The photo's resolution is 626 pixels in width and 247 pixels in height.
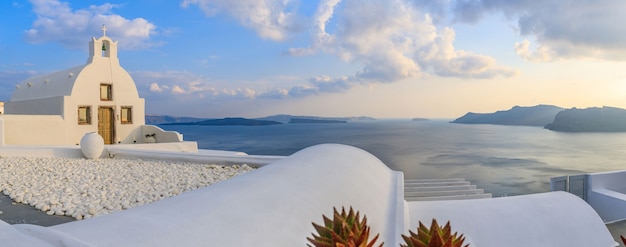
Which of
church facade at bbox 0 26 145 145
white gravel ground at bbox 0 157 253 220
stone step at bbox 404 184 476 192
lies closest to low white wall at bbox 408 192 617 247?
stone step at bbox 404 184 476 192

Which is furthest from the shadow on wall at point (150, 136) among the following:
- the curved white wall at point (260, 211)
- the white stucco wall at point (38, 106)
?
the curved white wall at point (260, 211)

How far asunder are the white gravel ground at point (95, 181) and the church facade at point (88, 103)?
5245 mm

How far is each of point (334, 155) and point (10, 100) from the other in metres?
19.4

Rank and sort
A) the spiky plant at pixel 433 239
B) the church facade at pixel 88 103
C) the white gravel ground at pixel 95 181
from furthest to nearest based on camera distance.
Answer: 1. the church facade at pixel 88 103
2. the white gravel ground at pixel 95 181
3. the spiky plant at pixel 433 239

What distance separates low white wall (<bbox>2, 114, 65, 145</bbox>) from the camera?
12.9 m

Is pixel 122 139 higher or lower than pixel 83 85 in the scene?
lower

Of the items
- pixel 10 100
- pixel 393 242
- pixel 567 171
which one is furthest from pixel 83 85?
pixel 567 171

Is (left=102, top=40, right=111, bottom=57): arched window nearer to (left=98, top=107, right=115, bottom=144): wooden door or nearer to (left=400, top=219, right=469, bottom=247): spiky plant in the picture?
(left=98, top=107, right=115, bottom=144): wooden door

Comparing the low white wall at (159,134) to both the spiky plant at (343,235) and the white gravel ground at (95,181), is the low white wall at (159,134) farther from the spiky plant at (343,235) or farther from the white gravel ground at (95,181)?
the spiky plant at (343,235)

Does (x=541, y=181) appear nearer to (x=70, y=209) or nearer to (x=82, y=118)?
(x=82, y=118)

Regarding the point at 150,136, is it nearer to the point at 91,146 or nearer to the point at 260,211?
the point at 91,146

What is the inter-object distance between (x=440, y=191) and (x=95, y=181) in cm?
607

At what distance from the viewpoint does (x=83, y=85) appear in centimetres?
1514

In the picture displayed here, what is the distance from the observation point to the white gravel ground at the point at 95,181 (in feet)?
16.9
